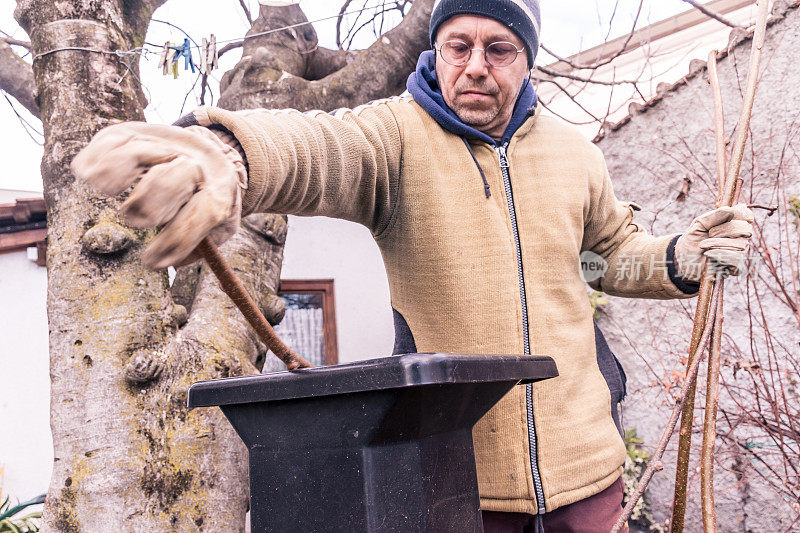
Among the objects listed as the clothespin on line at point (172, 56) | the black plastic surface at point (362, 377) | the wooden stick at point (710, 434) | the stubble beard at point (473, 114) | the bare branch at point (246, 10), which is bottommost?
the wooden stick at point (710, 434)

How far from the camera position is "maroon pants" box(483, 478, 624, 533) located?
1.58 metres

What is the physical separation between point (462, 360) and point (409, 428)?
15 cm

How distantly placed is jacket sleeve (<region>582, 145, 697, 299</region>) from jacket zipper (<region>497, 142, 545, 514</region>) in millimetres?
310

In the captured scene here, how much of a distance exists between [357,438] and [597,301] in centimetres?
319

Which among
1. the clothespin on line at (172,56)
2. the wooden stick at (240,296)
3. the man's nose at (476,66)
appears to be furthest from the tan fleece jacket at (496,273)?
the clothespin on line at (172,56)

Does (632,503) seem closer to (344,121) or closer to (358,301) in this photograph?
(344,121)

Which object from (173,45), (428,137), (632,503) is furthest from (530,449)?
(173,45)

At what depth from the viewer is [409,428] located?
102cm

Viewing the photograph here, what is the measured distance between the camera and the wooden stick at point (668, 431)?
1.16 metres

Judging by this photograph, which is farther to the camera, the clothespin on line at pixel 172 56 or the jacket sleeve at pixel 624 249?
the clothespin on line at pixel 172 56

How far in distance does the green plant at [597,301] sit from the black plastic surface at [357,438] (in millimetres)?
2927

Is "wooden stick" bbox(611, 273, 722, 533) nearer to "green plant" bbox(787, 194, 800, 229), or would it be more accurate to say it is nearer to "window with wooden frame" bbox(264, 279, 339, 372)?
"green plant" bbox(787, 194, 800, 229)

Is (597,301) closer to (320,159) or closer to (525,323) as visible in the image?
(525,323)

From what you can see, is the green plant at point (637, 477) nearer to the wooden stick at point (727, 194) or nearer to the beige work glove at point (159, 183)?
the wooden stick at point (727, 194)
